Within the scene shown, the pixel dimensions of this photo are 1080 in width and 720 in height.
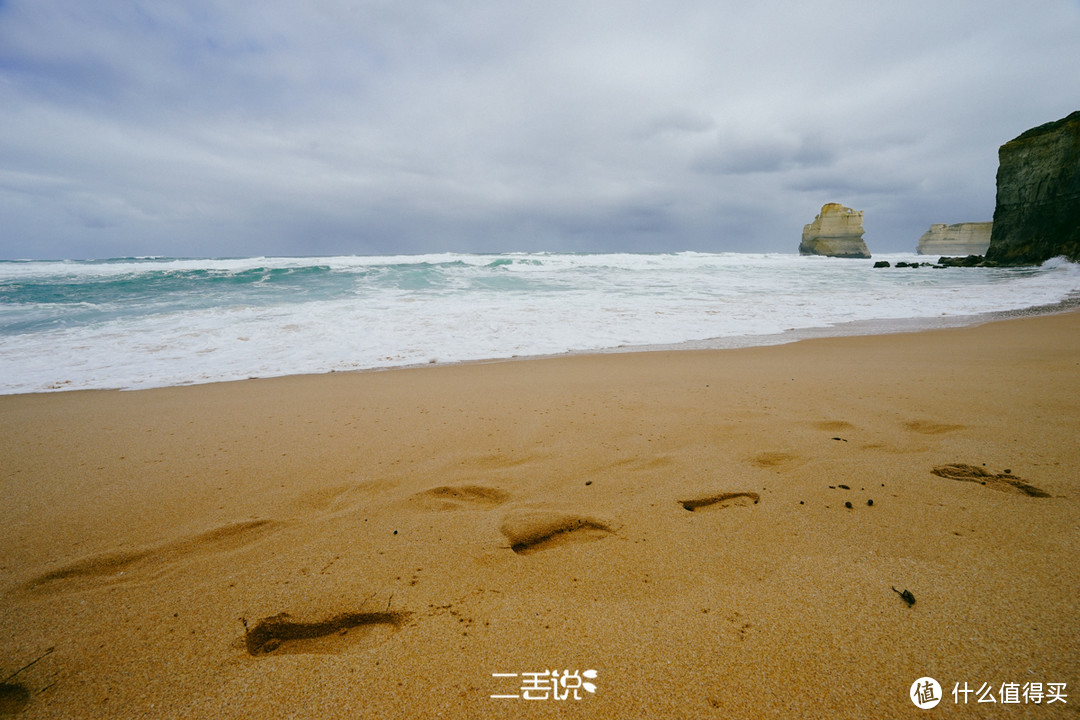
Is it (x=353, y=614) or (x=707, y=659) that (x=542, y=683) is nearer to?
(x=707, y=659)

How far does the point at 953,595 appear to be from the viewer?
50.9 inches

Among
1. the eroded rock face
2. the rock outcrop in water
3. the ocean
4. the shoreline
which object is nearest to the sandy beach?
the shoreline

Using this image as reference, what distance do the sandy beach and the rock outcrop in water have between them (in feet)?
86.4

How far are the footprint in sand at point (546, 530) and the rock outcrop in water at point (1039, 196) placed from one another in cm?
2786

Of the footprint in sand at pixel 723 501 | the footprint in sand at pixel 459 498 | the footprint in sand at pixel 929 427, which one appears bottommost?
the footprint in sand at pixel 459 498

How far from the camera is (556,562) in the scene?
1567mm

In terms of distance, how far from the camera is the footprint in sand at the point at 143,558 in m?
1.58

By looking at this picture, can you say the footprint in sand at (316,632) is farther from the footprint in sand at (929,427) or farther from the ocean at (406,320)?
the ocean at (406,320)

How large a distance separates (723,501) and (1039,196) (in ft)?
102

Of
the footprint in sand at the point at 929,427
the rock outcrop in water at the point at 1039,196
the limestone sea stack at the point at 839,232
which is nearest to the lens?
the footprint in sand at the point at 929,427

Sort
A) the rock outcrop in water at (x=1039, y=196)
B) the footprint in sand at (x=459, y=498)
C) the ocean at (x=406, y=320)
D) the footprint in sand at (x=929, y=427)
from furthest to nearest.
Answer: the rock outcrop in water at (x=1039, y=196) → the ocean at (x=406, y=320) → the footprint in sand at (x=929, y=427) → the footprint in sand at (x=459, y=498)

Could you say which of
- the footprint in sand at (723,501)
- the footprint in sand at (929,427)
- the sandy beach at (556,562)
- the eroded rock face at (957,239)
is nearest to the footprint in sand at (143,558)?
the sandy beach at (556,562)

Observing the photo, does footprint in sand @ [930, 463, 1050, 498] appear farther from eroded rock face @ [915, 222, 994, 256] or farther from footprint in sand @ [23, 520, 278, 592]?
eroded rock face @ [915, 222, 994, 256]

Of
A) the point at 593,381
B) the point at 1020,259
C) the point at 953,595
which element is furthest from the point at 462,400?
the point at 1020,259
